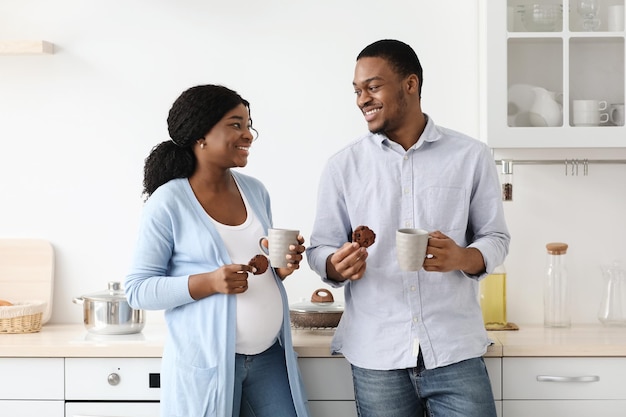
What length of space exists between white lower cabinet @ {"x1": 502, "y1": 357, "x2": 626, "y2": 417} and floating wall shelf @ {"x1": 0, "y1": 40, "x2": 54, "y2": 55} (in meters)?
1.76

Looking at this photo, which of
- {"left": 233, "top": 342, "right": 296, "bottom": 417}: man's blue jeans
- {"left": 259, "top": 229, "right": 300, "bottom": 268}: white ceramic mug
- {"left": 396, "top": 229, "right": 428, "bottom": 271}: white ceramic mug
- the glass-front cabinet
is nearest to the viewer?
{"left": 396, "top": 229, "right": 428, "bottom": 271}: white ceramic mug

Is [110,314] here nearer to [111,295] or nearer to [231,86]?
[111,295]

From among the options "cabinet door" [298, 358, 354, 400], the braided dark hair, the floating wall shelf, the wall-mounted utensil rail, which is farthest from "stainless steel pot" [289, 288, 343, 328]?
the floating wall shelf

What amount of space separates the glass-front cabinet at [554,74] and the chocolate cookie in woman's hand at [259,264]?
2.91ft

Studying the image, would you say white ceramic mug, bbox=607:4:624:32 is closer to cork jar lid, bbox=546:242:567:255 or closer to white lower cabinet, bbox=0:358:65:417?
cork jar lid, bbox=546:242:567:255

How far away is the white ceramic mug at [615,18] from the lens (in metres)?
2.61

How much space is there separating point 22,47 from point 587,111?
1797 millimetres

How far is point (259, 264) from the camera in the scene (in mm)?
2080

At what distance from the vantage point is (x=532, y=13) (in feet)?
8.56

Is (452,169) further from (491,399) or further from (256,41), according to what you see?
(256,41)

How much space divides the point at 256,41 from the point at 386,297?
1.15m

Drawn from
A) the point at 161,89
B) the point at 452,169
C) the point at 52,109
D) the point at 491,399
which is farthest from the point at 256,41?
the point at 491,399

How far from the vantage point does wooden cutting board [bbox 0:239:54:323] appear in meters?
2.95

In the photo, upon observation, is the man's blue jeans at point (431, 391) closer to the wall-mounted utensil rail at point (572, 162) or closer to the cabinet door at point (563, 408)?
the cabinet door at point (563, 408)
